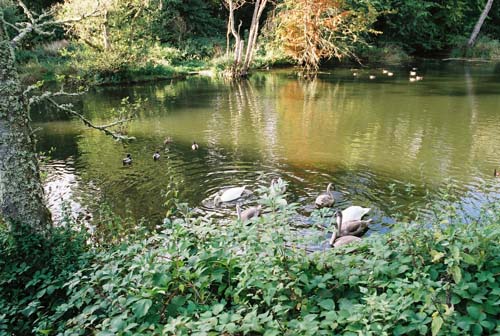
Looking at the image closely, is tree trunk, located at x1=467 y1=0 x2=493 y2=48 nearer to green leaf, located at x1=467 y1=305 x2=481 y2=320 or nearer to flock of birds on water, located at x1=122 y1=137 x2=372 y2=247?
flock of birds on water, located at x1=122 y1=137 x2=372 y2=247

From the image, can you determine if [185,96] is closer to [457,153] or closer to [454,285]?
[457,153]

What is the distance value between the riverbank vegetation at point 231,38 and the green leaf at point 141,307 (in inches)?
653

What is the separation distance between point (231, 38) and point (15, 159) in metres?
30.7

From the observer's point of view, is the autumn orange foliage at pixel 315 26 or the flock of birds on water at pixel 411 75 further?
the autumn orange foliage at pixel 315 26

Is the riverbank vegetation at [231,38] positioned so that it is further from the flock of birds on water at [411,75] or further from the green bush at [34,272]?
the green bush at [34,272]

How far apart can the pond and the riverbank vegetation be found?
14.1ft

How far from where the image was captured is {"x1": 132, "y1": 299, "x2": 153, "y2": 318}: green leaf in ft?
8.75

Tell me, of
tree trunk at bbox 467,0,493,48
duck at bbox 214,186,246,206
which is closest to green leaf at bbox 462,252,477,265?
duck at bbox 214,186,246,206

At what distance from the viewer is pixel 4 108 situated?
14.4 ft

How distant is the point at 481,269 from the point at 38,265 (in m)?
3.84

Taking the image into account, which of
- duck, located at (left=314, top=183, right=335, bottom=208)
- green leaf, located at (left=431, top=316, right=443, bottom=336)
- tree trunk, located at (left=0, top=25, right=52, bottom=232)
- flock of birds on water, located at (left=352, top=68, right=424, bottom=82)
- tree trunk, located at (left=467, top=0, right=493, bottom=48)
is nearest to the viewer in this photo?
green leaf, located at (left=431, top=316, right=443, bottom=336)

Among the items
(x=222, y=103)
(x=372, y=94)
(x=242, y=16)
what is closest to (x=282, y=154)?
(x=222, y=103)

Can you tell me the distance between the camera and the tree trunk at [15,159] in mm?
4387

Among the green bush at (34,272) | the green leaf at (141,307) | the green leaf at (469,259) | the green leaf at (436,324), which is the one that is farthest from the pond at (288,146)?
the green leaf at (436,324)
